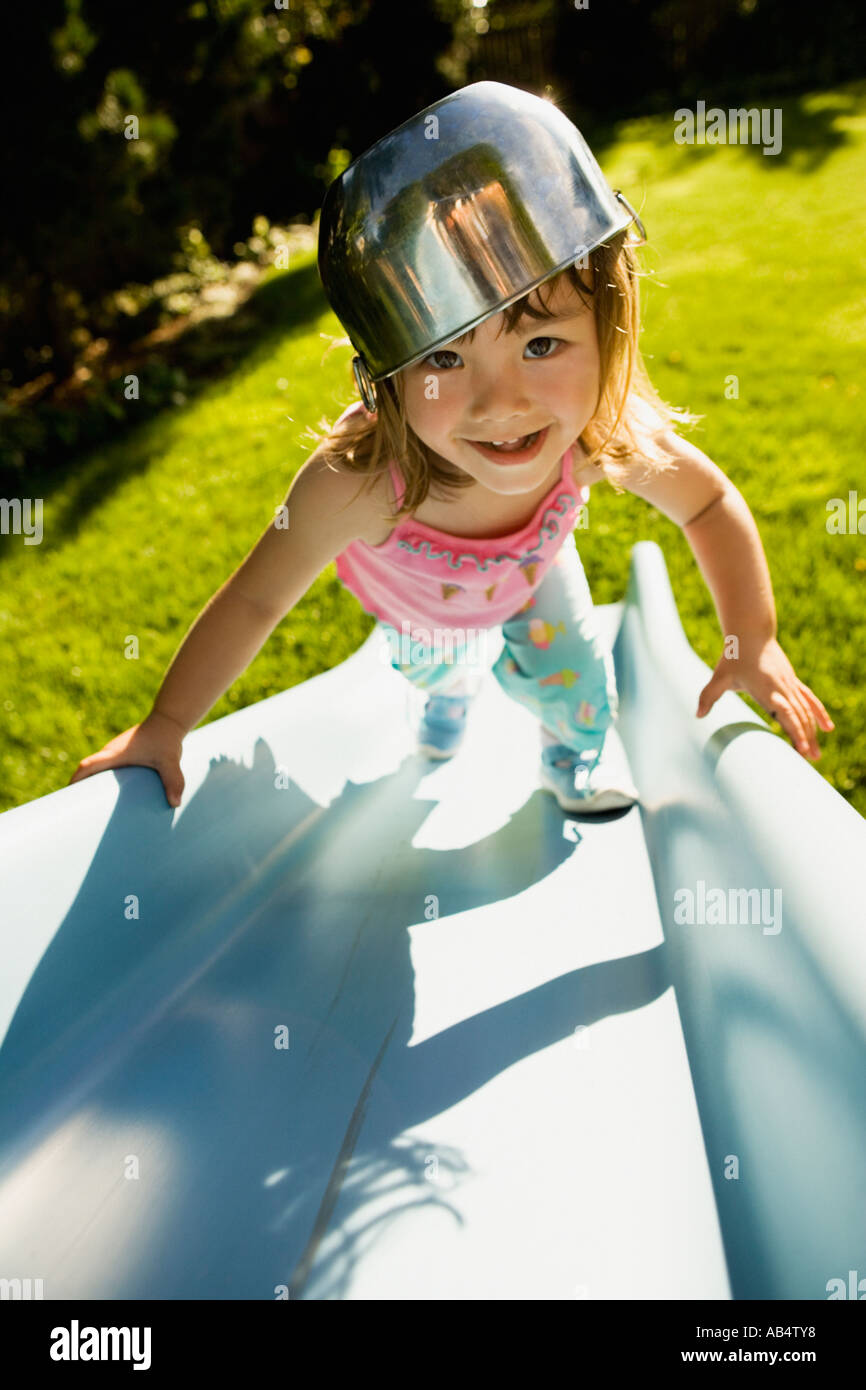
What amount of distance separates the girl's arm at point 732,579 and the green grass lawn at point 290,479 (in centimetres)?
43

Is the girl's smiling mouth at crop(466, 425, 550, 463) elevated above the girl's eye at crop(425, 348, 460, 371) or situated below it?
below

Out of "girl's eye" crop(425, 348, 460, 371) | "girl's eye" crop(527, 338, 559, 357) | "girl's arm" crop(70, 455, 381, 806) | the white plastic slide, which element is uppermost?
"girl's eye" crop(527, 338, 559, 357)

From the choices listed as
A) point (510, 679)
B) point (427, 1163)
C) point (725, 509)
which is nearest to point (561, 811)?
point (510, 679)

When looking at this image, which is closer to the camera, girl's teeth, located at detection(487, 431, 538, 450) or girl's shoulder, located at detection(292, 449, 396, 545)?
girl's teeth, located at detection(487, 431, 538, 450)

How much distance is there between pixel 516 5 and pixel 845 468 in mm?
12766

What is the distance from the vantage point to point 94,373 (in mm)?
6195

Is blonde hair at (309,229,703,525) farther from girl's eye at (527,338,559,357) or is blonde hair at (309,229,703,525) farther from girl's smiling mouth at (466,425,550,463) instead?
girl's smiling mouth at (466,425,550,463)

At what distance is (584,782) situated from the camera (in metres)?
2.07

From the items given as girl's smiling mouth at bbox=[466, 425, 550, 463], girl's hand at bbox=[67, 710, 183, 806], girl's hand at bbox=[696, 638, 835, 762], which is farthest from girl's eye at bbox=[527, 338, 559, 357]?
girl's hand at bbox=[67, 710, 183, 806]

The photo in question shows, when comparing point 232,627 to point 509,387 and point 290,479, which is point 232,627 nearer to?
point 509,387

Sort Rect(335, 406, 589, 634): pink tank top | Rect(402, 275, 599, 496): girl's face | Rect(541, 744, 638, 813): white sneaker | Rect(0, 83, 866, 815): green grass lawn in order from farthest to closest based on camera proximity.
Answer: Rect(0, 83, 866, 815): green grass lawn, Rect(541, 744, 638, 813): white sneaker, Rect(335, 406, 589, 634): pink tank top, Rect(402, 275, 599, 496): girl's face

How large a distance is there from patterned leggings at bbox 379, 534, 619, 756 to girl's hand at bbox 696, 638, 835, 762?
328mm

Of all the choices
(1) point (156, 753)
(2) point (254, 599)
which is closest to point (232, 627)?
(2) point (254, 599)

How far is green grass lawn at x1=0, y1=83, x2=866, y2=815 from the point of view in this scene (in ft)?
9.85
